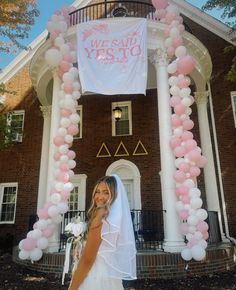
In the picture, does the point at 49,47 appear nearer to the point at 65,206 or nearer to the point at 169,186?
the point at 65,206

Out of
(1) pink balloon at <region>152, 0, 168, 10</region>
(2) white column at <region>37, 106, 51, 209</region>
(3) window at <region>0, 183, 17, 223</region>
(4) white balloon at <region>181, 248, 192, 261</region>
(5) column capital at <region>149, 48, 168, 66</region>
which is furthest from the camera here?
(3) window at <region>0, 183, 17, 223</region>

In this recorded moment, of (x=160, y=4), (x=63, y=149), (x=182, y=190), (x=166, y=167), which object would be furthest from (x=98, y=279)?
(x=160, y=4)

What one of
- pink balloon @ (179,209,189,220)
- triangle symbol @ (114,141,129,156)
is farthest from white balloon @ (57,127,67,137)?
triangle symbol @ (114,141,129,156)

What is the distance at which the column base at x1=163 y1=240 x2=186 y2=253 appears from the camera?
736cm

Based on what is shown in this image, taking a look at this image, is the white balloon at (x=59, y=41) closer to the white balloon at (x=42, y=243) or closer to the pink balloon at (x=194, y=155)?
the pink balloon at (x=194, y=155)

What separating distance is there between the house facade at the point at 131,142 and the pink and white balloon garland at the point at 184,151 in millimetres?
1282

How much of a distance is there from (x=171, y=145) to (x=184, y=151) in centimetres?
48

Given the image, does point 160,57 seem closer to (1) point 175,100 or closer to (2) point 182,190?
(1) point 175,100

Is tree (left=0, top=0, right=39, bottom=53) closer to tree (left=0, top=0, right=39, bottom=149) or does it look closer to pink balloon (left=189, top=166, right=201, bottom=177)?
tree (left=0, top=0, right=39, bottom=149)

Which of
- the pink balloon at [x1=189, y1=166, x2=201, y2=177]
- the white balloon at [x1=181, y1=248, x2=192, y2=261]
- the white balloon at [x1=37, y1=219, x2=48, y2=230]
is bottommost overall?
the white balloon at [x1=181, y1=248, x2=192, y2=261]

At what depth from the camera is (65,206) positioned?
7.59 metres

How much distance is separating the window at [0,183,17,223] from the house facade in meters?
0.04

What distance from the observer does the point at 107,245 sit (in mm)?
2422

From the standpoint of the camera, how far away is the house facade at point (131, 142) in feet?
37.0
